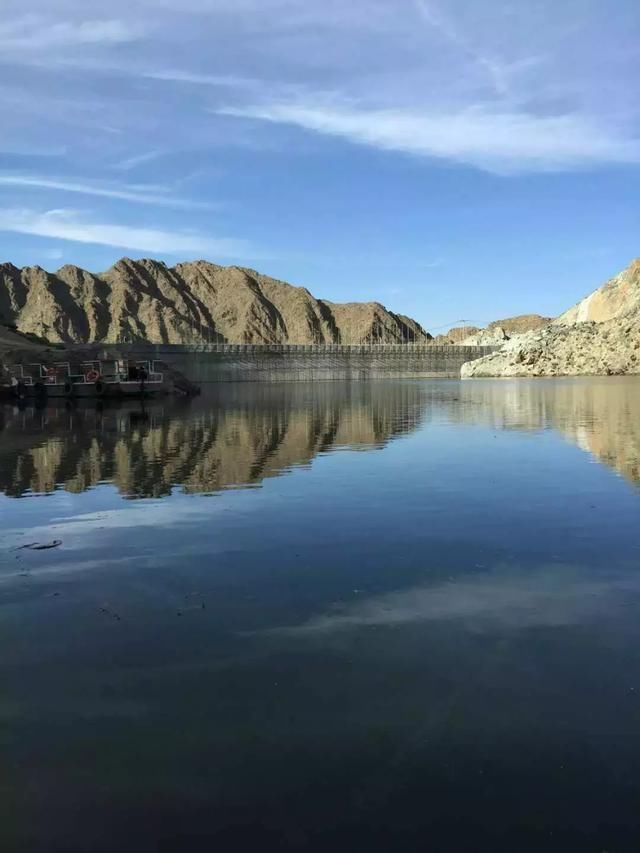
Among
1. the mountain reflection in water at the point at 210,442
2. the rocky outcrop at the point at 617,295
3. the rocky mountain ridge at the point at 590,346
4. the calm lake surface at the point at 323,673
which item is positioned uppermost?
the rocky outcrop at the point at 617,295

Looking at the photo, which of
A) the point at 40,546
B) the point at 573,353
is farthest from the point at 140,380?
the point at 573,353

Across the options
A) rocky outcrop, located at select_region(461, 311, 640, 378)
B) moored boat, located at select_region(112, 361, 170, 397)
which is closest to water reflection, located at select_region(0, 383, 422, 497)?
moored boat, located at select_region(112, 361, 170, 397)

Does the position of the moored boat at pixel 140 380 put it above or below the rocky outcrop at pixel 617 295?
below

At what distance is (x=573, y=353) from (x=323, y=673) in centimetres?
18002

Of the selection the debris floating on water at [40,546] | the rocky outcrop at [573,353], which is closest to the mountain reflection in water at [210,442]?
the debris floating on water at [40,546]

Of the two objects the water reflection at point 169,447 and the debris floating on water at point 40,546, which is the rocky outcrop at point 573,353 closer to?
the water reflection at point 169,447

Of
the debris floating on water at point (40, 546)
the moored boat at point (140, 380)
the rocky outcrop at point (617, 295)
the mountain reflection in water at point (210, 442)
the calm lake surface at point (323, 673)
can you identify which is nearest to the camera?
the calm lake surface at point (323, 673)

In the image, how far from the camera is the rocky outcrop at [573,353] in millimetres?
158500

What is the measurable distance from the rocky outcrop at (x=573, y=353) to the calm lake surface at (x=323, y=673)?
152 metres

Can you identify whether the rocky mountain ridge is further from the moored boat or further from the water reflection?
the water reflection

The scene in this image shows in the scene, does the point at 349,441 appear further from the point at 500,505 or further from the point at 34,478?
the point at 500,505

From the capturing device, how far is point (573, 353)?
175 metres

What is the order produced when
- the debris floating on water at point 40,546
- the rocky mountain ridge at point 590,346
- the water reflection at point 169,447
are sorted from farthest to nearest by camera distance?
the rocky mountain ridge at point 590,346 → the water reflection at point 169,447 → the debris floating on water at point 40,546

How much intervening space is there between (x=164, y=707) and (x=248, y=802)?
1.50m
